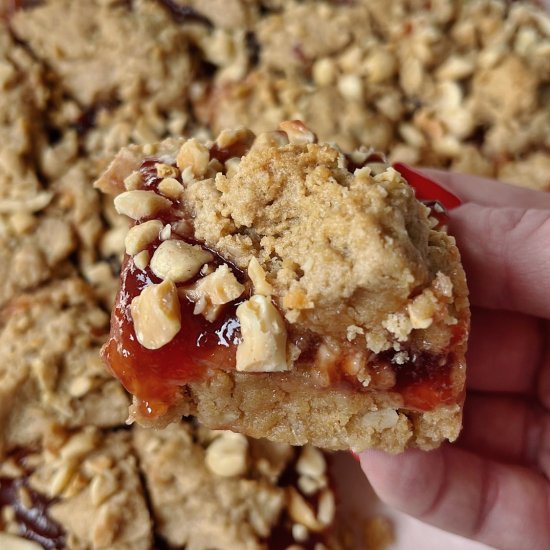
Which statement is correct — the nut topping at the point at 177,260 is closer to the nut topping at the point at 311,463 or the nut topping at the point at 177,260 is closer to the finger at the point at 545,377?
the nut topping at the point at 311,463

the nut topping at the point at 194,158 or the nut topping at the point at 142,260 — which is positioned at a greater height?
the nut topping at the point at 194,158

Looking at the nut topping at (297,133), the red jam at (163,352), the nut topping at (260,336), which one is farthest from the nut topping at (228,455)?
the nut topping at (297,133)

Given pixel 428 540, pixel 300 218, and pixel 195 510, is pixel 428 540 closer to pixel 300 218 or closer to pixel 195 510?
pixel 195 510

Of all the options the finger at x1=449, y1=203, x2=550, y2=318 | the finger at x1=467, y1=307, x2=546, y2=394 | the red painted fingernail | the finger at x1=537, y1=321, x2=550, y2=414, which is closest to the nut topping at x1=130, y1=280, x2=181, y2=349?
the finger at x1=449, y1=203, x2=550, y2=318

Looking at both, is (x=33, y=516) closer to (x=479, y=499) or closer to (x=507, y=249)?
(x=479, y=499)

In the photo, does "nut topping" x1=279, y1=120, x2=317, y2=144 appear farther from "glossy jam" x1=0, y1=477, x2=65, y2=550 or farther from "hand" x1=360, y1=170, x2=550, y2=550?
"glossy jam" x1=0, y1=477, x2=65, y2=550

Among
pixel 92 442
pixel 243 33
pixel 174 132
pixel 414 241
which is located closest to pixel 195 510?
pixel 92 442

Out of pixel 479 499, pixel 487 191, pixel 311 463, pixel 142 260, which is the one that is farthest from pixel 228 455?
Result: pixel 487 191
